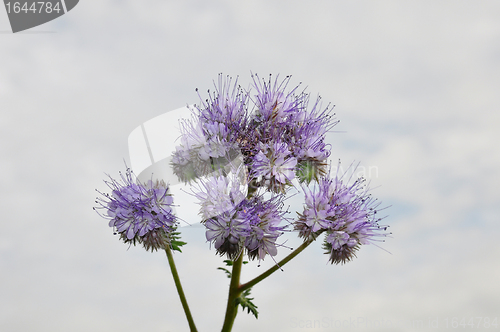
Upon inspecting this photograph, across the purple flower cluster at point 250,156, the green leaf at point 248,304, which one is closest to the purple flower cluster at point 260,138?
the purple flower cluster at point 250,156

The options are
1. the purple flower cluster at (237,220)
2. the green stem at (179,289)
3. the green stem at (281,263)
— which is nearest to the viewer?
the purple flower cluster at (237,220)

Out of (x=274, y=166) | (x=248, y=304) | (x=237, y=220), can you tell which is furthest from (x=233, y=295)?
(x=274, y=166)

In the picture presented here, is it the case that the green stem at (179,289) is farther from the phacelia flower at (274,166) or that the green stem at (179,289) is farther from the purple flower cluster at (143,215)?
the phacelia flower at (274,166)

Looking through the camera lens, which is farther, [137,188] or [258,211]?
[137,188]

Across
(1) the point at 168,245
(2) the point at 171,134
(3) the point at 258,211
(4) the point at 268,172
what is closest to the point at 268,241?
(3) the point at 258,211

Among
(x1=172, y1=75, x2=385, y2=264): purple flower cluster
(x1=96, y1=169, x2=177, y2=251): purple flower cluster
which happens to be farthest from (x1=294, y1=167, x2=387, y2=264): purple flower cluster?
(x1=96, y1=169, x2=177, y2=251): purple flower cluster

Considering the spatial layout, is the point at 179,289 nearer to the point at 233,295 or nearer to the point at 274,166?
the point at 233,295

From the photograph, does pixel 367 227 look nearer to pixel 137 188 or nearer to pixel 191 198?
pixel 191 198
